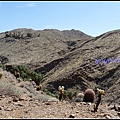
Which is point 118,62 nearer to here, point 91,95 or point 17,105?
point 91,95

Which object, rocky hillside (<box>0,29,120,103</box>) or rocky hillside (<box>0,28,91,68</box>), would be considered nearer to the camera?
rocky hillside (<box>0,29,120,103</box>)

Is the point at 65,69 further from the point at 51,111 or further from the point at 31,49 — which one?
the point at 51,111

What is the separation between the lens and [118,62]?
4053 cm

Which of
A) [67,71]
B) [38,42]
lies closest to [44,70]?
[67,71]

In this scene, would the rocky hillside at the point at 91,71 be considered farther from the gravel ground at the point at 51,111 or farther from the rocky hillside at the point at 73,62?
the gravel ground at the point at 51,111

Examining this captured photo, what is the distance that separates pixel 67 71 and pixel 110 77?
7726mm

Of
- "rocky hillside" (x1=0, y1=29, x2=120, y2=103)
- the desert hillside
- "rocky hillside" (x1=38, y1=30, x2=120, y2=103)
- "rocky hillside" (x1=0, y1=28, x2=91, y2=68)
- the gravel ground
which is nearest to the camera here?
the gravel ground

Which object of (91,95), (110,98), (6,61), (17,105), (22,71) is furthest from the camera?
(6,61)

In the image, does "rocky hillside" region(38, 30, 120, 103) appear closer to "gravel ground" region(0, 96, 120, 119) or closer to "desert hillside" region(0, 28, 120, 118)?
"desert hillside" region(0, 28, 120, 118)

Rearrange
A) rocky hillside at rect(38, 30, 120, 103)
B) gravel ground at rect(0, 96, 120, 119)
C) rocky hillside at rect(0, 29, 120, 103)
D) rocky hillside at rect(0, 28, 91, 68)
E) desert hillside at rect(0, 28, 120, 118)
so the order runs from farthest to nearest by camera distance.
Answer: rocky hillside at rect(0, 28, 91, 68) < rocky hillside at rect(0, 29, 120, 103) < rocky hillside at rect(38, 30, 120, 103) < desert hillside at rect(0, 28, 120, 118) < gravel ground at rect(0, 96, 120, 119)

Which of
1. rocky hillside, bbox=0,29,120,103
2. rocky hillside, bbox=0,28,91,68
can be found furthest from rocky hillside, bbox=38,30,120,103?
rocky hillside, bbox=0,28,91,68

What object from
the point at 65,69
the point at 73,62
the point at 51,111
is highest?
the point at 73,62

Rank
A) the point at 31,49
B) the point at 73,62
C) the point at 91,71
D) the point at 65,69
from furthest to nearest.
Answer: the point at 31,49, the point at 73,62, the point at 65,69, the point at 91,71

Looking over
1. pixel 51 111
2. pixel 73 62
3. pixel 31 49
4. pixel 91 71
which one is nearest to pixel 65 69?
pixel 73 62
